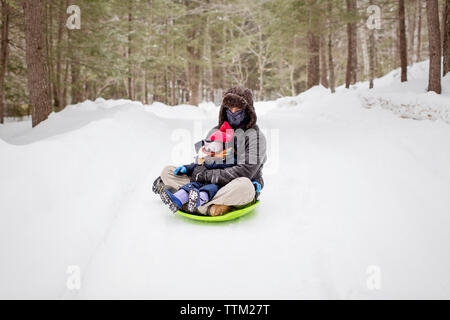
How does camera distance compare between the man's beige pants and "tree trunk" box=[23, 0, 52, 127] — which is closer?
the man's beige pants

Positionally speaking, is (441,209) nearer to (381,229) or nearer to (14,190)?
(381,229)

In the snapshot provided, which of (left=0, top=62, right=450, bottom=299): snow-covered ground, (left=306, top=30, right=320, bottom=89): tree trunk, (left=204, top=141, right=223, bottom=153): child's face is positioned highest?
(left=306, top=30, right=320, bottom=89): tree trunk

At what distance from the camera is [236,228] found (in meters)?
3.16

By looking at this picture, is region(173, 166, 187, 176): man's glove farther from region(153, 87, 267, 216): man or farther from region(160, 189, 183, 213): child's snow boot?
region(160, 189, 183, 213): child's snow boot

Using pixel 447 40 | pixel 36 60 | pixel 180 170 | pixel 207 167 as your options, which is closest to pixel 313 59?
pixel 447 40

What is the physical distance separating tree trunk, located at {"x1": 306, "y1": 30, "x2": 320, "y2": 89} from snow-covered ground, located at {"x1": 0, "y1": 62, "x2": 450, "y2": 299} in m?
9.22

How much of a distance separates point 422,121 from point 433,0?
4.33 m

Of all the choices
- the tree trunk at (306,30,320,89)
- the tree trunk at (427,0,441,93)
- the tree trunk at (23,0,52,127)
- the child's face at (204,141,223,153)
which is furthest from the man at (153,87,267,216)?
the tree trunk at (306,30,320,89)

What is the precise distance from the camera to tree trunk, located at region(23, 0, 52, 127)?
664cm

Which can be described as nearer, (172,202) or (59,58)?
(172,202)

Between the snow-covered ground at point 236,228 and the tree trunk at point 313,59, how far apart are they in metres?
9.22

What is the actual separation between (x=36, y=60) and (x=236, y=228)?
272 inches

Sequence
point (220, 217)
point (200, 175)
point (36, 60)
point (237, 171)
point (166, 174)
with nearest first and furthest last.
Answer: point (220, 217) < point (237, 171) < point (200, 175) < point (166, 174) < point (36, 60)

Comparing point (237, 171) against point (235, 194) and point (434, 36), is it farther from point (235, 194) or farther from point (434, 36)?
point (434, 36)
